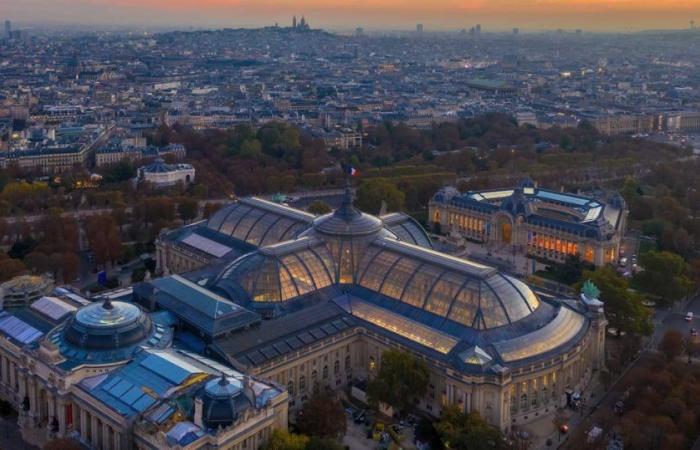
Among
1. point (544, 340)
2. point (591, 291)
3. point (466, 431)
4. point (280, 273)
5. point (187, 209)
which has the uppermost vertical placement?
point (280, 273)

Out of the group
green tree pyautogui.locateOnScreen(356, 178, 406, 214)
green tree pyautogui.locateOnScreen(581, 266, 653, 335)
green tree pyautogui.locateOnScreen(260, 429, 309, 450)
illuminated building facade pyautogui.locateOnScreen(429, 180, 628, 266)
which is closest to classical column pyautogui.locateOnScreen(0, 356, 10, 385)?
green tree pyautogui.locateOnScreen(260, 429, 309, 450)

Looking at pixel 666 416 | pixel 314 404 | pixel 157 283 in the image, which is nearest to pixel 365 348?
pixel 314 404

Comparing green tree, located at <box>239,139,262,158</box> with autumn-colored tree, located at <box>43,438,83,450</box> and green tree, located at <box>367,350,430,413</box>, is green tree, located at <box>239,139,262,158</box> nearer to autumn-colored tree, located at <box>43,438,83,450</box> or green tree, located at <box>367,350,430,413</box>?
→ green tree, located at <box>367,350,430,413</box>

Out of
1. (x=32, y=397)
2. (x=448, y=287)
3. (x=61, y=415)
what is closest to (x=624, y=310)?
(x=448, y=287)

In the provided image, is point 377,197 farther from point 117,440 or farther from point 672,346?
point 117,440

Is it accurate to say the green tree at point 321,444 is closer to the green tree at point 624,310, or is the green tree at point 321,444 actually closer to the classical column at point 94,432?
the classical column at point 94,432

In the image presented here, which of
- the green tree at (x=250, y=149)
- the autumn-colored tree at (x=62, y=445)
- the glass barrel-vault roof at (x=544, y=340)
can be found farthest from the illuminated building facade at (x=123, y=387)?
the green tree at (x=250, y=149)
